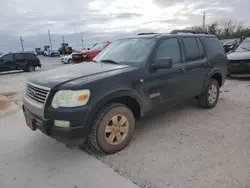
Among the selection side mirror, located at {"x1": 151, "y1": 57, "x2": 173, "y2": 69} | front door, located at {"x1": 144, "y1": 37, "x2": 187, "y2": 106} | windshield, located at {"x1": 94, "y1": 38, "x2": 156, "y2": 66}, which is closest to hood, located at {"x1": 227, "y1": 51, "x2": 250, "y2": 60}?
front door, located at {"x1": 144, "y1": 37, "x2": 187, "y2": 106}

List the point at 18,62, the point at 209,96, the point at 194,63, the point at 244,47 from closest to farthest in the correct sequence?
the point at 194,63
the point at 209,96
the point at 244,47
the point at 18,62

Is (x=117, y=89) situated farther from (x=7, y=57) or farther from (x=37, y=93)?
(x=7, y=57)

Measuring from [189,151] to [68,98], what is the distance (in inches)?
73.9

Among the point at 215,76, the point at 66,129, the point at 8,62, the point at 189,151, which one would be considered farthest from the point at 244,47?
the point at 8,62

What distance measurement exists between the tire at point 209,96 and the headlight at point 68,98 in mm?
3065

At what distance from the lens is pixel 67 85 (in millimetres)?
2752

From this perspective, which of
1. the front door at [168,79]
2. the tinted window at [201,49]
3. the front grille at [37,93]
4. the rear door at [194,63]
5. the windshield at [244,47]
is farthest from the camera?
the windshield at [244,47]

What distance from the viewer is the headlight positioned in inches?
106

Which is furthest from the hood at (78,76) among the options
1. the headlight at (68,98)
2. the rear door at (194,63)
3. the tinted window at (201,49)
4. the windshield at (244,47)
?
the windshield at (244,47)

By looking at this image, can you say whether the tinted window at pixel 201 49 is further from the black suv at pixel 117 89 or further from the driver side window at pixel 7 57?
the driver side window at pixel 7 57

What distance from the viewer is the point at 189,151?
3.15 meters

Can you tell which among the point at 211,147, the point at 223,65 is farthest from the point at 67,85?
the point at 223,65

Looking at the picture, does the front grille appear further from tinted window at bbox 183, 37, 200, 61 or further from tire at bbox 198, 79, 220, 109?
tire at bbox 198, 79, 220, 109

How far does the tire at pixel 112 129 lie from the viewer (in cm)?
296
